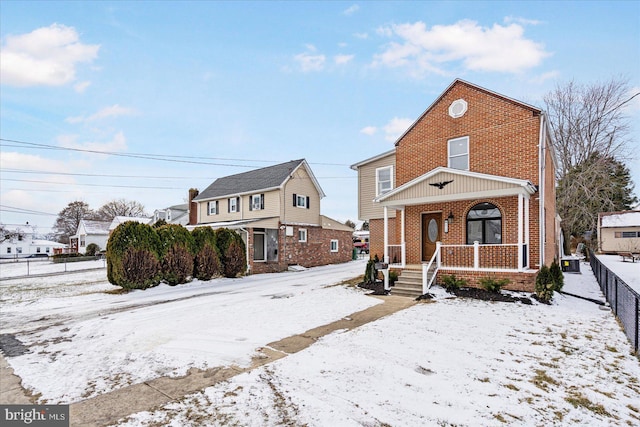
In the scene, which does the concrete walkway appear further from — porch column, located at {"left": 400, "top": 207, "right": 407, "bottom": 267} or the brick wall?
the brick wall

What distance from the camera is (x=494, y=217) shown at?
1129 cm

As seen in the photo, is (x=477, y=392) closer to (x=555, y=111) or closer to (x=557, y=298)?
(x=557, y=298)

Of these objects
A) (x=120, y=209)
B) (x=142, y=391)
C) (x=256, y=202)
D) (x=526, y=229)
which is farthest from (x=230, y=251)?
(x=120, y=209)

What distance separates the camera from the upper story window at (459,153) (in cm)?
1237

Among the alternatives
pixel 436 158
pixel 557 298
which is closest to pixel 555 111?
pixel 436 158

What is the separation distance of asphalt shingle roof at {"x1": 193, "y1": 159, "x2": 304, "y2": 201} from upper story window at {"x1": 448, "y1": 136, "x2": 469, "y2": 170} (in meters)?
11.7

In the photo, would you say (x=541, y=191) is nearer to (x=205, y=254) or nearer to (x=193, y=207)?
(x=205, y=254)

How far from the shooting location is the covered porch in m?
10.4

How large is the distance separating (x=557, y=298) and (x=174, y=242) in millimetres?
14707

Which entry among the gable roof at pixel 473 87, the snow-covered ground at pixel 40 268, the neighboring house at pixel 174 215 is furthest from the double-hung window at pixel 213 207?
the gable roof at pixel 473 87

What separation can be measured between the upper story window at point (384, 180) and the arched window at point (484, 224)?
466cm

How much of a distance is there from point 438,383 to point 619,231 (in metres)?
40.0

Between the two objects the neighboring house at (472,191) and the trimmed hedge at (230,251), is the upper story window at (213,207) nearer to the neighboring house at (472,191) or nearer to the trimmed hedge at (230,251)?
the trimmed hedge at (230,251)

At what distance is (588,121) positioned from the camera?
26.7 metres
